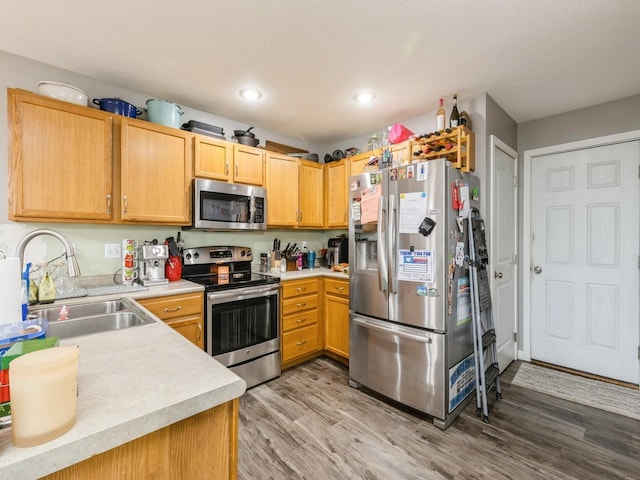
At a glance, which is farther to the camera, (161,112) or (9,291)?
(161,112)

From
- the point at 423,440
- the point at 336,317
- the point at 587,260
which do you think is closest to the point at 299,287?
the point at 336,317

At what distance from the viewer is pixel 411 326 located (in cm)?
217

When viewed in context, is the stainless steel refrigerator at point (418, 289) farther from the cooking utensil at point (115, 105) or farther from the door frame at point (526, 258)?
the cooking utensil at point (115, 105)

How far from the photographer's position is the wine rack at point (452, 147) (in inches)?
94.6

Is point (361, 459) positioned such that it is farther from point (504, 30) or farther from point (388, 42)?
point (504, 30)

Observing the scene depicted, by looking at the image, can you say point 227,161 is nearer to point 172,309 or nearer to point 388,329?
point 172,309

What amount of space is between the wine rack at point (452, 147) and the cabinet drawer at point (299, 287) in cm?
160

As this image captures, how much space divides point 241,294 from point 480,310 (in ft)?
6.35

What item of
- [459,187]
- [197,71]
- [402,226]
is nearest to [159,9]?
[197,71]

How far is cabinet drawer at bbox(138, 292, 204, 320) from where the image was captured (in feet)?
6.79

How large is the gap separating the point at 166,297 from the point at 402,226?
182 centimetres

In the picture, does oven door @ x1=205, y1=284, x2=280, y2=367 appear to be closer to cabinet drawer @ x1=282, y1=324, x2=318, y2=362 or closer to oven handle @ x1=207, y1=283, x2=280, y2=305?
oven handle @ x1=207, y1=283, x2=280, y2=305

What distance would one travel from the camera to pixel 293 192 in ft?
10.9

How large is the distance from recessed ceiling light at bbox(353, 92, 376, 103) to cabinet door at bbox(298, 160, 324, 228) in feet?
3.29
